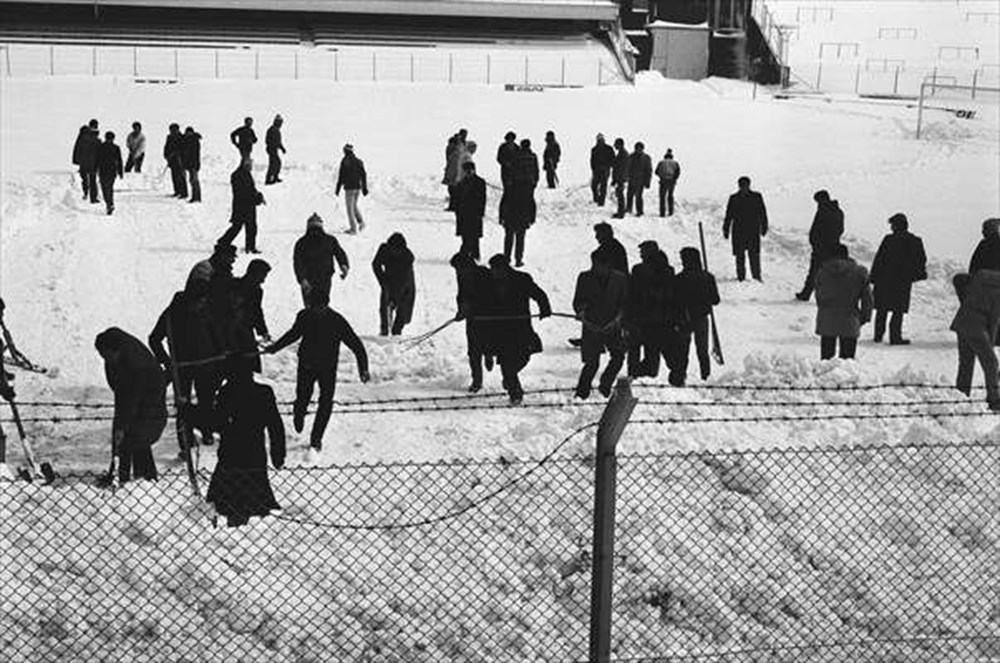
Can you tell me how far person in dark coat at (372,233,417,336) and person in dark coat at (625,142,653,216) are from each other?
7539mm

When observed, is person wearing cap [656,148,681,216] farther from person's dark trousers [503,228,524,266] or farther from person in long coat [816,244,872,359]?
person in long coat [816,244,872,359]

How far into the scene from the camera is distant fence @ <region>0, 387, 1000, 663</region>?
7465mm

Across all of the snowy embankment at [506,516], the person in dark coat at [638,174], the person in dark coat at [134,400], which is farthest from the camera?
the person in dark coat at [638,174]

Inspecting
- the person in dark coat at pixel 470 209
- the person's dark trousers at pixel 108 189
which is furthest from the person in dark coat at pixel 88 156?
the person in dark coat at pixel 470 209

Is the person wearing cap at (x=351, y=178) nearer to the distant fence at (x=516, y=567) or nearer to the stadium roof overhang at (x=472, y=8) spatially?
the distant fence at (x=516, y=567)

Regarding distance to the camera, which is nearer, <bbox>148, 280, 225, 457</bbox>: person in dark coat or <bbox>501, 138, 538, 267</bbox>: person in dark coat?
<bbox>148, 280, 225, 457</bbox>: person in dark coat

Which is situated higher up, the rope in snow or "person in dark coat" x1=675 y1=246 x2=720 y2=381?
"person in dark coat" x1=675 y1=246 x2=720 y2=381

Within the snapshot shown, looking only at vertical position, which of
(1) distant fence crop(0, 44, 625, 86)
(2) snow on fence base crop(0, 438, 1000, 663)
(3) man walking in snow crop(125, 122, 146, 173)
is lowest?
(2) snow on fence base crop(0, 438, 1000, 663)

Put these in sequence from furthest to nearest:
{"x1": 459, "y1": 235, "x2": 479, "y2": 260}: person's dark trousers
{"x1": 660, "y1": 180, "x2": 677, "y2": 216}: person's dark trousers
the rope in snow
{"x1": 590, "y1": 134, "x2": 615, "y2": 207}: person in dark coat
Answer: {"x1": 590, "y1": 134, "x2": 615, "y2": 207}: person in dark coat → {"x1": 660, "y1": 180, "x2": 677, "y2": 216}: person's dark trousers → {"x1": 459, "y1": 235, "x2": 479, "y2": 260}: person's dark trousers → the rope in snow

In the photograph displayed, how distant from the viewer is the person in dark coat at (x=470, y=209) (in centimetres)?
1686

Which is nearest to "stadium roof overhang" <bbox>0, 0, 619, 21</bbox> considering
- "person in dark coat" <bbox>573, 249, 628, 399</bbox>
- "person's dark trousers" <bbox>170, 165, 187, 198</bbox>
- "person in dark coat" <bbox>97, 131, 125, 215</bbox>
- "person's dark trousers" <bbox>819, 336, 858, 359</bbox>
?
"person's dark trousers" <bbox>170, 165, 187, 198</bbox>

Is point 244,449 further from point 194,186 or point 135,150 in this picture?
point 135,150

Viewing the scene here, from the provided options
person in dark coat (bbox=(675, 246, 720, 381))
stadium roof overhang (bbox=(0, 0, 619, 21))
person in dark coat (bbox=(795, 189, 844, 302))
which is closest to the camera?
person in dark coat (bbox=(675, 246, 720, 381))

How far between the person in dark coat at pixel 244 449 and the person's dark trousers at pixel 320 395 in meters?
1.08
